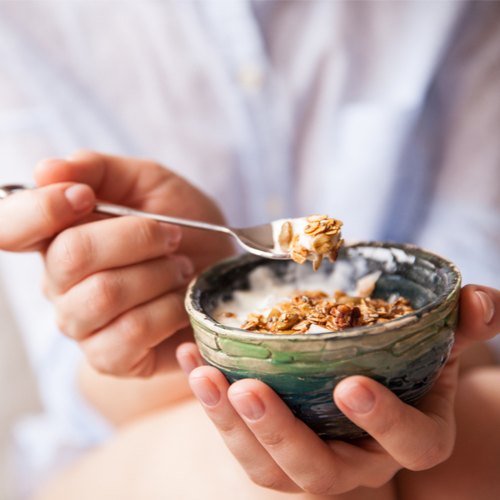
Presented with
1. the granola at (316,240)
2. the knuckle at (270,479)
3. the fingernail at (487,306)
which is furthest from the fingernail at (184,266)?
the fingernail at (487,306)

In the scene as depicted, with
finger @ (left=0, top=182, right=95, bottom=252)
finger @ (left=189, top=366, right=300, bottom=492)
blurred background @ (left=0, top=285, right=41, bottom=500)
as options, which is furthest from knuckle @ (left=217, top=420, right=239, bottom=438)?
blurred background @ (left=0, top=285, right=41, bottom=500)

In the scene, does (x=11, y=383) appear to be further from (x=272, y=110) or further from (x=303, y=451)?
(x=303, y=451)

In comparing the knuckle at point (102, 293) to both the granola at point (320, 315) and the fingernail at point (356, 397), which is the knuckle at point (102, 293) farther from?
the fingernail at point (356, 397)

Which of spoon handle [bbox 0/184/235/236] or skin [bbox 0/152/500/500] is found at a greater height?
spoon handle [bbox 0/184/235/236]

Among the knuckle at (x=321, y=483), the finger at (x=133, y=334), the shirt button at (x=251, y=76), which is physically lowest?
the knuckle at (x=321, y=483)

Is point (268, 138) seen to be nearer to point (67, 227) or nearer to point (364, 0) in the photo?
point (364, 0)

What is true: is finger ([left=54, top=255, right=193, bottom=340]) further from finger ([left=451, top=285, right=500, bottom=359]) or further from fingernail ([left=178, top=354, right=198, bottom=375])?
finger ([left=451, top=285, right=500, bottom=359])

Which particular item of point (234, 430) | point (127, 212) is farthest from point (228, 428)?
point (127, 212)

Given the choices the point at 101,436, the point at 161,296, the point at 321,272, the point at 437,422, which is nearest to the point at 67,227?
the point at 161,296

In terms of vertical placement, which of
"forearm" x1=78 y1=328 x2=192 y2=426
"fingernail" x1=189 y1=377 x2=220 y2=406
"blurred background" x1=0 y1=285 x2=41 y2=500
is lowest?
"blurred background" x1=0 y1=285 x2=41 y2=500
